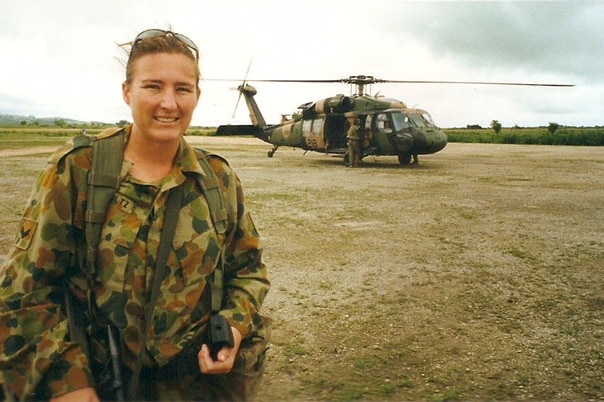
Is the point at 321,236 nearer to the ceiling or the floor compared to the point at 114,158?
nearer to the floor

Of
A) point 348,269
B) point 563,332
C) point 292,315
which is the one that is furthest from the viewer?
point 348,269

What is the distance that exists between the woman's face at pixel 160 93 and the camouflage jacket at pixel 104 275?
0.12 metres

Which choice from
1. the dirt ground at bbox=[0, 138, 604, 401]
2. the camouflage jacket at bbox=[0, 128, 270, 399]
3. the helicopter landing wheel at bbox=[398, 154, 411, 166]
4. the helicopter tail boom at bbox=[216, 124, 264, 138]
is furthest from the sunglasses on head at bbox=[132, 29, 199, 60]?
the helicopter tail boom at bbox=[216, 124, 264, 138]

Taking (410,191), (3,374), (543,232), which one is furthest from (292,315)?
(410,191)

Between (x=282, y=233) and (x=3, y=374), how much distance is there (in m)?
5.59

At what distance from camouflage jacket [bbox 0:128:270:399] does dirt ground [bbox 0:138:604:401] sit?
1.57 meters

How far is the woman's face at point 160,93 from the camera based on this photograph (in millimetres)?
1611

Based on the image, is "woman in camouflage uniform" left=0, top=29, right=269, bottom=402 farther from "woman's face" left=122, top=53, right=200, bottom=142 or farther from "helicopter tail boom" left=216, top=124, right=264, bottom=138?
"helicopter tail boom" left=216, top=124, right=264, bottom=138

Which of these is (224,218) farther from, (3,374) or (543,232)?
(543,232)

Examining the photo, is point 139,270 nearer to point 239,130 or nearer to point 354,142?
point 354,142

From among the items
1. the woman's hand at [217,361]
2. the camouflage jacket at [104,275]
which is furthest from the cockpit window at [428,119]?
the woman's hand at [217,361]

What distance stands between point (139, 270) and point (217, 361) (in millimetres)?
361

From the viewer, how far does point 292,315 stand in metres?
4.21

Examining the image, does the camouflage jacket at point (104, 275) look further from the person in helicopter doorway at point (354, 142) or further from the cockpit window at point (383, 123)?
the person in helicopter doorway at point (354, 142)
